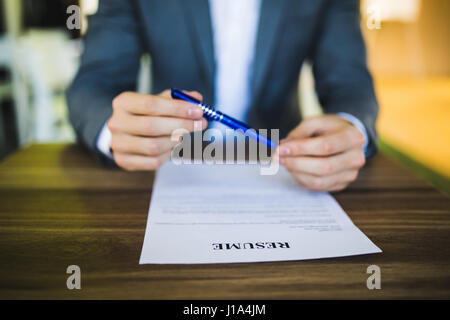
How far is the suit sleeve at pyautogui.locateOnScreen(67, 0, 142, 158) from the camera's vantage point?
668 millimetres

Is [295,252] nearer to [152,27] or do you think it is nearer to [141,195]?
[141,195]

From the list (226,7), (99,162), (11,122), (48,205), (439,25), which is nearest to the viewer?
(48,205)

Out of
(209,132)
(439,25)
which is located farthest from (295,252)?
Result: (439,25)

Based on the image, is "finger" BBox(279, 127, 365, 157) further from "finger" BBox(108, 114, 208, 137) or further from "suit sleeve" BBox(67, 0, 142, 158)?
"suit sleeve" BBox(67, 0, 142, 158)

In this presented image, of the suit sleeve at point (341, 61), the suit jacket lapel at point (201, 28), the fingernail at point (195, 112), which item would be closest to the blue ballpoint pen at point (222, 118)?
the fingernail at point (195, 112)

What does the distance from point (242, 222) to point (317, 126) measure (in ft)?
0.69

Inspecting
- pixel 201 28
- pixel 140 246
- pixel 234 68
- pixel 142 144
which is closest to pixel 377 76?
pixel 234 68

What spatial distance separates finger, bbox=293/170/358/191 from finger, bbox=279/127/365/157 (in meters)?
0.03

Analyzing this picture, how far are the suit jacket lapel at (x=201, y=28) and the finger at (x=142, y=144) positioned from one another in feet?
1.25

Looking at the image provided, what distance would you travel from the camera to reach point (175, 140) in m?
0.52

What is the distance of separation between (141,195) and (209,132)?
0.40 metres

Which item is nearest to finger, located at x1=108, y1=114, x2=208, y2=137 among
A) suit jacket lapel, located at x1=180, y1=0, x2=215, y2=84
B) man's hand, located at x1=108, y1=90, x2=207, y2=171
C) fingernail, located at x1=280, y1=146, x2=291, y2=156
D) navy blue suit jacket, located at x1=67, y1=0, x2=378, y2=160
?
man's hand, located at x1=108, y1=90, x2=207, y2=171

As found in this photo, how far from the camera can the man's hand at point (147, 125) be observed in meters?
0.48

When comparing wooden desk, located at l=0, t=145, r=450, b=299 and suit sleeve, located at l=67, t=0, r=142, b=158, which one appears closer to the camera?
wooden desk, located at l=0, t=145, r=450, b=299
